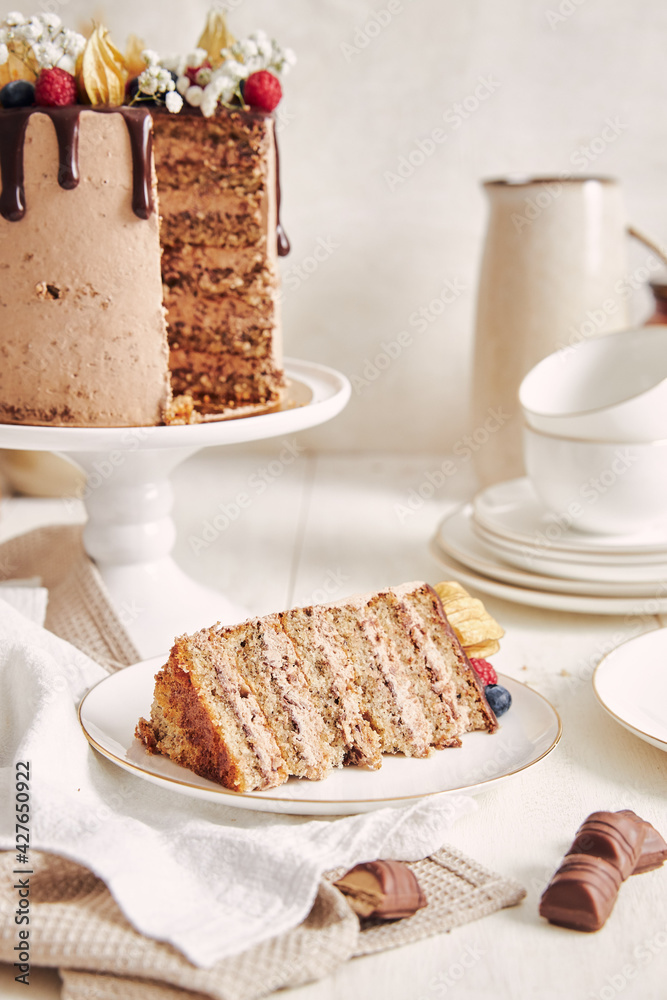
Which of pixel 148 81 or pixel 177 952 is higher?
pixel 148 81

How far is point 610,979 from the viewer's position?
2.53ft

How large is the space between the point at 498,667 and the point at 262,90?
888 millimetres

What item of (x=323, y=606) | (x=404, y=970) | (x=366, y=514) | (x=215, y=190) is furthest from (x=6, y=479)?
(x=404, y=970)

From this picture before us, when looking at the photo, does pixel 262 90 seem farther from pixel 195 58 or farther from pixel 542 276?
pixel 542 276

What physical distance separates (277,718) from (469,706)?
0.22m

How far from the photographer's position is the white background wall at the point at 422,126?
2193 mm

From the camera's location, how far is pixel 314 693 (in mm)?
1050

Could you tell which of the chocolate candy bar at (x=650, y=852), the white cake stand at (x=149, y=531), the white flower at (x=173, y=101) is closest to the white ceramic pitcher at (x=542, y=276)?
the white cake stand at (x=149, y=531)

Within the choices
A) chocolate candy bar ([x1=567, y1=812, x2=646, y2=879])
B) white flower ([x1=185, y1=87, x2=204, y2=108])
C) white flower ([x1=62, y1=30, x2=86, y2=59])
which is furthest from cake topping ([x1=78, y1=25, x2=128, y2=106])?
chocolate candy bar ([x1=567, y1=812, x2=646, y2=879])

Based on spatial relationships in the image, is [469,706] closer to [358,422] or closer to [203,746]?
[203,746]

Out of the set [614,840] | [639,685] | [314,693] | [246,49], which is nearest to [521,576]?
[639,685]

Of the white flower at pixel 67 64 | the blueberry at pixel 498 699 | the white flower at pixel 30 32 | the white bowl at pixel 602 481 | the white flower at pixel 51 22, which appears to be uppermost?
the white flower at pixel 51 22

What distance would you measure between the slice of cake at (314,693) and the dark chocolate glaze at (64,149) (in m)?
0.60

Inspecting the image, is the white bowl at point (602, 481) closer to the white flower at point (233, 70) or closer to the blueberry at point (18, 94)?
the white flower at point (233, 70)
